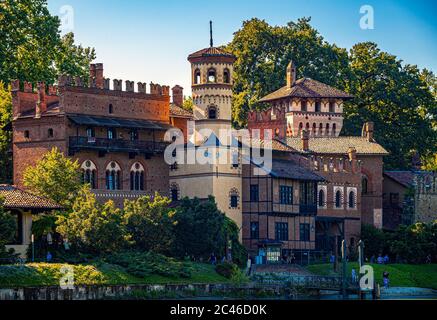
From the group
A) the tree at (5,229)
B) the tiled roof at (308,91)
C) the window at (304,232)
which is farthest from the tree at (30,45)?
the tree at (5,229)

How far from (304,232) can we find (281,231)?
2654mm

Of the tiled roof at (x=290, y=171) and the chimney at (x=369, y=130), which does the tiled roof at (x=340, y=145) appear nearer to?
the chimney at (x=369, y=130)

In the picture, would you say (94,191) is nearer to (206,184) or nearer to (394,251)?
(206,184)

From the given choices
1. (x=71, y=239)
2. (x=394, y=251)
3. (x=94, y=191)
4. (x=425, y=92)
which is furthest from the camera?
(x=425, y=92)

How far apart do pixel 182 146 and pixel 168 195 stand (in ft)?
11.3

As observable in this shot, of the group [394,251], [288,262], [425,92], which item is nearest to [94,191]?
[288,262]

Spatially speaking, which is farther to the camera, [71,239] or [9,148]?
[9,148]

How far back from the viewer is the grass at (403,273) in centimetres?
10056

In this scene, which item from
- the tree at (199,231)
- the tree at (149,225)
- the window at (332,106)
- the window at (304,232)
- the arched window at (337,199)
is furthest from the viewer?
the window at (332,106)

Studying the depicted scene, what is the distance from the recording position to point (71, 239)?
8994 centimetres

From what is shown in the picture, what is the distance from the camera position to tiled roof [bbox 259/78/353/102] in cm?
12272

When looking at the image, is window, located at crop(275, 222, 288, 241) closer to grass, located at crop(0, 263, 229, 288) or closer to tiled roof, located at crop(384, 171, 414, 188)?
grass, located at crop(0, 263, 229, 288)

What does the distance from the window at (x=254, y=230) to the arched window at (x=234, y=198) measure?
1.79m

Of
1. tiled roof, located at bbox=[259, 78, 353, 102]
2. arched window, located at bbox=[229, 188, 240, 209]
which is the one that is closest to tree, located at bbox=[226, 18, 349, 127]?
tiled roof, located at bbox=[259, 78, 353, 102]
